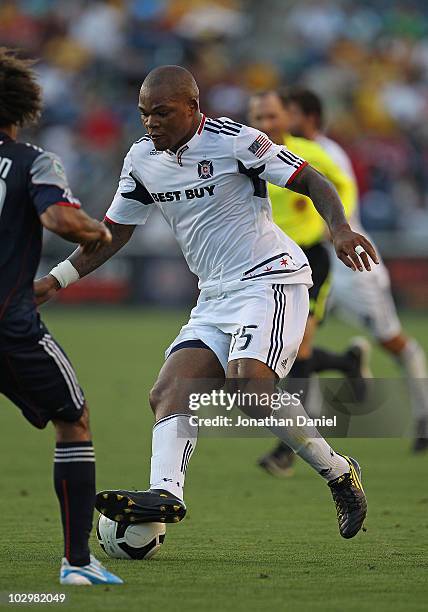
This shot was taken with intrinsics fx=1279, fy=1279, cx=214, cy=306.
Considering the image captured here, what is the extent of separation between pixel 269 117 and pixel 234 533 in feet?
11.1

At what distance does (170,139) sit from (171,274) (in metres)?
15.9

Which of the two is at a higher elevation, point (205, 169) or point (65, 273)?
point (205, 169)

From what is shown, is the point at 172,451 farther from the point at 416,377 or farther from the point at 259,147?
the point at 416,377

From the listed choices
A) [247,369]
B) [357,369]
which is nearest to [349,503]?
[247,369]

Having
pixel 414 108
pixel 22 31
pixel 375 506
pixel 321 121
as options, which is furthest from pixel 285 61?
pixel 375 506

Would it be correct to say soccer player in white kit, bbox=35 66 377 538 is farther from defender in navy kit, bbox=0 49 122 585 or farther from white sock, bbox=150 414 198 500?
defender in navy kit, bbox=0 49 122 585

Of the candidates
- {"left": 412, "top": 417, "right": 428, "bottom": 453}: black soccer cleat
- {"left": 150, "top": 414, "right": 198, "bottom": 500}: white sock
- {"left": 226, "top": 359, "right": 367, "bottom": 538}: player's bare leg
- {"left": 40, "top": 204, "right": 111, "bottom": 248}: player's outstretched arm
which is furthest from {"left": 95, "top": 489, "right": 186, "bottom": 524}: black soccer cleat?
{"left": 412, "top": 417, "right": 428, "bottom": 453}: black soccer cleat

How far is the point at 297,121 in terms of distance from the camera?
31.4 feet

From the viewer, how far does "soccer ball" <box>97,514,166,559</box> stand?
5.91 meters

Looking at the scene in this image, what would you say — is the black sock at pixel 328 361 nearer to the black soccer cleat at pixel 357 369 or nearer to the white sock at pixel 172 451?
the black soccer cleat at pixel 357 369

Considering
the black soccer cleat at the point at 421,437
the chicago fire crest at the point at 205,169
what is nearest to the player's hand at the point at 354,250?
the chicago fire crest at the point at 205,169

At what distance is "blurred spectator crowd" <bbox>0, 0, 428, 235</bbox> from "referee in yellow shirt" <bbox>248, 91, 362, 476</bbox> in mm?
13693

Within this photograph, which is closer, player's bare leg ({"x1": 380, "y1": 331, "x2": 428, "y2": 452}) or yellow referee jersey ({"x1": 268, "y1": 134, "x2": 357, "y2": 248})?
yellow referee jersey ({"x1": 268, "y1": 134, "x2": 357, "y2": 248})

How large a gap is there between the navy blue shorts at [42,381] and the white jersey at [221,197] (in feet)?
5.27
